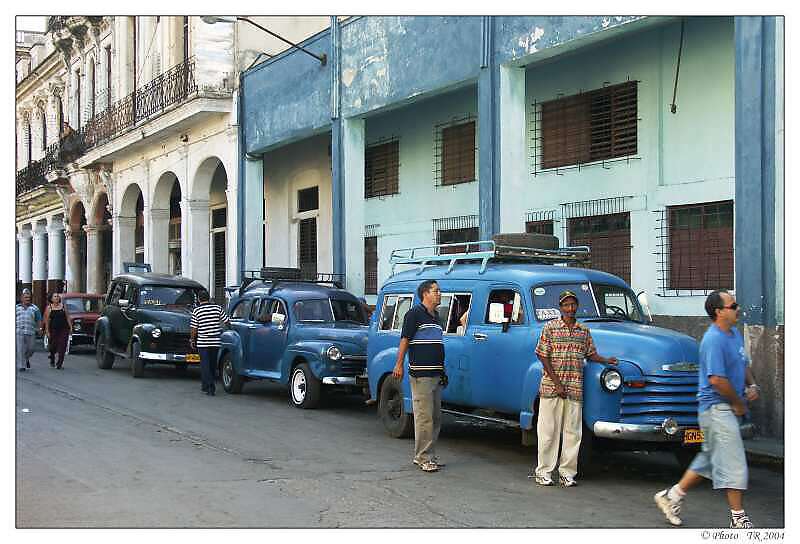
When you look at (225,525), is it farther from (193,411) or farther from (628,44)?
(628,44)

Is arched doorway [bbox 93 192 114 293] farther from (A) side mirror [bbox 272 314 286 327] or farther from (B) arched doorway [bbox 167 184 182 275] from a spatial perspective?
(A) side mirror [bbox 272 314 286 327]

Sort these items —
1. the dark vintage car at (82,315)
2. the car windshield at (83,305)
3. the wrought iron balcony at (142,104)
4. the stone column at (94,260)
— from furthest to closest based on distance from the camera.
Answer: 1. the stone column at (94,260)
2. the wrought iron balcony at (142,104)
3. the car windshield at (83,305)
4. the dark vintage car at (82,315)

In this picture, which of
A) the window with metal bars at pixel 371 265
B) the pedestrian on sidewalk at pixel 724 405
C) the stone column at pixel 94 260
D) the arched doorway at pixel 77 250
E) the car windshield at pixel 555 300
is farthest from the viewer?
the arched doorway at pixel 77 250

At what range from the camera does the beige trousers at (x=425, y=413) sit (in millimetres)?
9586

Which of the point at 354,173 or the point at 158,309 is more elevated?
the point at 354,173

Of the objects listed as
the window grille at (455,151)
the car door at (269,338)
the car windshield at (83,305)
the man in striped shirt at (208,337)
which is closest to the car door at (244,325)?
the car door at (269,338)

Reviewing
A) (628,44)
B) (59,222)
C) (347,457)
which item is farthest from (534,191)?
(59,222)

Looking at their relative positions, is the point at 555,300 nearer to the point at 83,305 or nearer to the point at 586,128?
the point at 586,128

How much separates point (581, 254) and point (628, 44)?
5555 millimetres

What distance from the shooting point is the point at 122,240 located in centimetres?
3381

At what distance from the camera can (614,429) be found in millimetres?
8773

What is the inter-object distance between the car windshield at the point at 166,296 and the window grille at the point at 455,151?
5784 mm

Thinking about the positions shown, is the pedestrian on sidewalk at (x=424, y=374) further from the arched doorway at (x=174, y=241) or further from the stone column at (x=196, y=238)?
the arched doorway at (x=174, y=241)

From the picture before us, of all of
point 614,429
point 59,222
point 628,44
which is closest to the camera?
point 614,429
